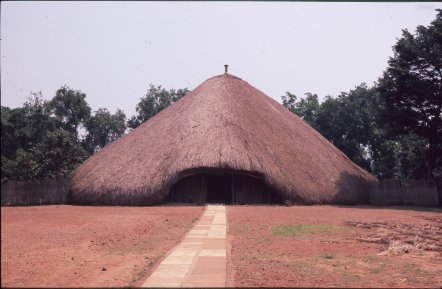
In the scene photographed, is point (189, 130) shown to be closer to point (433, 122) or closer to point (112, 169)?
point (112, 169)

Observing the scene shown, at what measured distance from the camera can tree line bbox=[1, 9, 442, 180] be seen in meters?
24.9

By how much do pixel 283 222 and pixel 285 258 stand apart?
6.39m

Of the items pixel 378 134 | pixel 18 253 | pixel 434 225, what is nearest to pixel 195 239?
pixel 18 253

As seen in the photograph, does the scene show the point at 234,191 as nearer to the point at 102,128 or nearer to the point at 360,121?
the point at 360,121

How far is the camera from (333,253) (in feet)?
28.1

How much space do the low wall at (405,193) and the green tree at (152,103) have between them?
34478 millimetres

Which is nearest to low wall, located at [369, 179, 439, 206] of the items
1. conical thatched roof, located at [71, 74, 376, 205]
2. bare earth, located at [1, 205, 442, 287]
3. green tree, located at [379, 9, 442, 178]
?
conical thatched roof, located at [71, 74, 376, 205]

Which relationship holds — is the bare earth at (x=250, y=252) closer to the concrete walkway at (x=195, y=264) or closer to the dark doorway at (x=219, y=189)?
the concrete walkway at (x=195, y=264)

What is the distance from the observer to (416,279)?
6484mm

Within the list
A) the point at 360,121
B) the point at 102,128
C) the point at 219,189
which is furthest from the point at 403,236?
the point at 102,128

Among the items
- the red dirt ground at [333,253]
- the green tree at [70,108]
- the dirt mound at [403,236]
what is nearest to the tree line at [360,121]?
the green tree at [70,108]

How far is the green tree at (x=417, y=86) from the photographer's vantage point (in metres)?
24.5

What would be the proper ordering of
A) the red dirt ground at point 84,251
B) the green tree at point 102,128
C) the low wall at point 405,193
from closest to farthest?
the red dirt ground at point 84,251
the low wall at point 405,193
the green tree at point 102,128

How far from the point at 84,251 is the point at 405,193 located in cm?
2166
